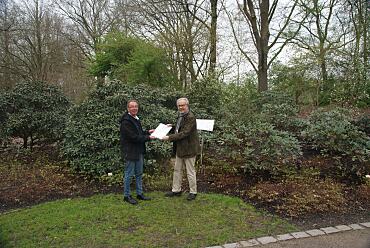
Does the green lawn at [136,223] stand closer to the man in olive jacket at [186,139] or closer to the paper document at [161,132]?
the man in olive jacket at [186,139]

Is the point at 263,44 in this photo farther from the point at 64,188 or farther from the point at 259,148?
the point at 64,188

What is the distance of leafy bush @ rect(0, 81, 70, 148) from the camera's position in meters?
8.68

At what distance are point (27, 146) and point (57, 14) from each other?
20.0 m

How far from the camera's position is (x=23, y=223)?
482 centimetres

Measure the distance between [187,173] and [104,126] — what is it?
2.75m

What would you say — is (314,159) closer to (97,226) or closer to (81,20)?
(97,226)

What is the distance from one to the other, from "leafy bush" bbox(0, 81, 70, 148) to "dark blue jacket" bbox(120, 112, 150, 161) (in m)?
4.13

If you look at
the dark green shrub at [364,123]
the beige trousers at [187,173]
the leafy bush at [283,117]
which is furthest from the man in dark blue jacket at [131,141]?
the dark green shrub at [364,123]

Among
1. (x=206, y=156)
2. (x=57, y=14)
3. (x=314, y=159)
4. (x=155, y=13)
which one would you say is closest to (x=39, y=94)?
(x=206, y=156)

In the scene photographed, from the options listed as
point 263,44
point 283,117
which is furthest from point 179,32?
point 283,117

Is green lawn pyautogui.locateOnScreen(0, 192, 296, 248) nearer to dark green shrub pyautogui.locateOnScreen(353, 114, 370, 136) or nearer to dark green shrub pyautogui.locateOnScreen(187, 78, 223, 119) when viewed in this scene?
dark green shrub pyautogui.locateOnScreen(187, 78, 223, 119)

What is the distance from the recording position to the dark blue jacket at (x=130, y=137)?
5.40 meters

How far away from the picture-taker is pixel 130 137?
17.7 ft

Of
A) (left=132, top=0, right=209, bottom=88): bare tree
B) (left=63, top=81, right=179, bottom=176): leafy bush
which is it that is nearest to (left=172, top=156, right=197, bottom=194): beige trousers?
(left=63, top=81, right=179, bottom=176): leafy bush
